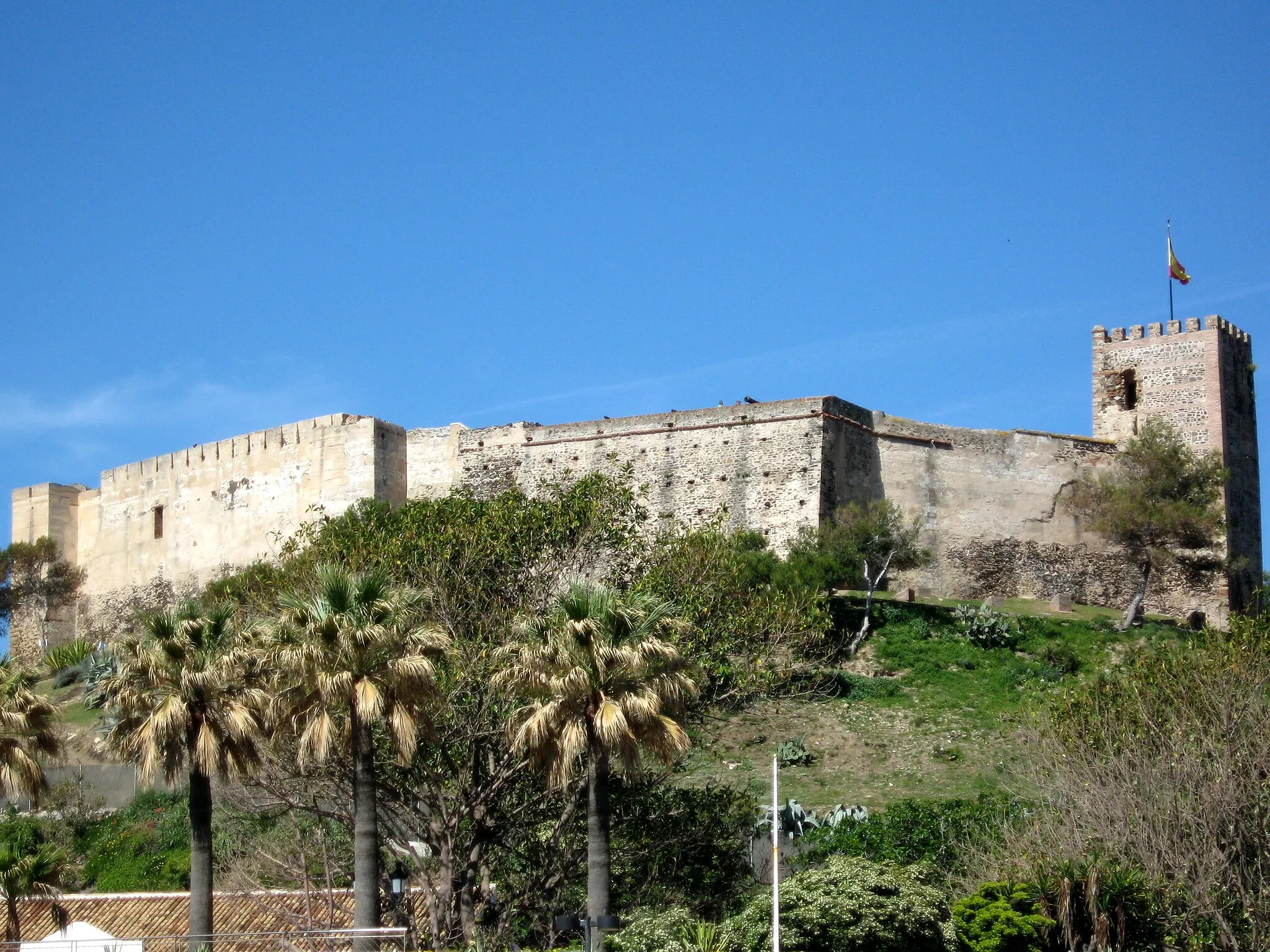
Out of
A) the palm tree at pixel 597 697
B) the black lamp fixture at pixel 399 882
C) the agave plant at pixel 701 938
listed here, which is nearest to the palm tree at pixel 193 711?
the black lamp fixture at pixel 399 882

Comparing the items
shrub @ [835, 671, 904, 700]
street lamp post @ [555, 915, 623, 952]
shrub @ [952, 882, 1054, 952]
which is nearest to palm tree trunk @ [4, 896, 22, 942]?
street lamp post @ [555, 915, 623, 952]

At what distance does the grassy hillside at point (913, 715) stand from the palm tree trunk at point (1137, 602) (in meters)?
0.32

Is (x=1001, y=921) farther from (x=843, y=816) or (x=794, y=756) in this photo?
(x=794, y=756)

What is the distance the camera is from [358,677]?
650 inches

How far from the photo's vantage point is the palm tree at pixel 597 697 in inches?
634

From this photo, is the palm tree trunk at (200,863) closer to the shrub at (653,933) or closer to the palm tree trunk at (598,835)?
the palm tree trunk at (598,835)

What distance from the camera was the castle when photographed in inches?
1483

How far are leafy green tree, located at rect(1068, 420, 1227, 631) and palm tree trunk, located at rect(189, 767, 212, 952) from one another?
23.7 meters

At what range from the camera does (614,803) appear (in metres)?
21.2

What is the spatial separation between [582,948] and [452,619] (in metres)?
7.35

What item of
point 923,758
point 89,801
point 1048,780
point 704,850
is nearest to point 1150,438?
point 923,758

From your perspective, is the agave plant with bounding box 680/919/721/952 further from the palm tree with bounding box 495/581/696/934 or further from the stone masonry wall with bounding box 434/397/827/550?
the stone masonry wall with bounding box 434/397/827/550

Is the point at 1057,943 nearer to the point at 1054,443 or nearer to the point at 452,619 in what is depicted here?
the point at 452,619

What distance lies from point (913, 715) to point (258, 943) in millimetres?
13752
